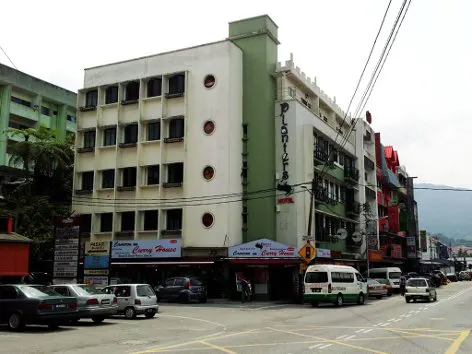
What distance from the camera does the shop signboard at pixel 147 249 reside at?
122 feet

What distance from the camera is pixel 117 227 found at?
135 ft

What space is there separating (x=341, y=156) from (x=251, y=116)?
47.1 ft

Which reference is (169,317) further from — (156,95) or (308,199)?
(156,95)

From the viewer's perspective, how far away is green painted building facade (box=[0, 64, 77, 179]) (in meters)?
57.4

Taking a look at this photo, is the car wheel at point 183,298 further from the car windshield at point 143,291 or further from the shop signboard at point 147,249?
the car windshield at point 143,291

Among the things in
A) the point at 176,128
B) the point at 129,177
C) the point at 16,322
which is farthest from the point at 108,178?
the point at 16,322

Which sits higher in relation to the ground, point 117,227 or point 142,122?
point 142,122

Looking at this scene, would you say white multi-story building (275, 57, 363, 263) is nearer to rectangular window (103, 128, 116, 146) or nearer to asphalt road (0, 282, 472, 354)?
asphalt road (0, 282, 472, 354)

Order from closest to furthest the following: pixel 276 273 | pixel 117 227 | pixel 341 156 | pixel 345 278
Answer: pixel 345 278, pixel 276 273, pixel 117 227, pixel 341 156

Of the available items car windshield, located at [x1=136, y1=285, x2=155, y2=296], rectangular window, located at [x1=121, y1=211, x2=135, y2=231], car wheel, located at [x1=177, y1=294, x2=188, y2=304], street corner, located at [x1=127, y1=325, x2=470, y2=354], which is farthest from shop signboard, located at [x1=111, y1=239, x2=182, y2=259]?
street corner, located at [x1=127, y1=325, x2=470, y2=354]

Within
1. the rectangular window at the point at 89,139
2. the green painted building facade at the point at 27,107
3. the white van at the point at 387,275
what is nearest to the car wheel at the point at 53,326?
the rectangular window at the point at 89,139

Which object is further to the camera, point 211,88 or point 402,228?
point 402,228

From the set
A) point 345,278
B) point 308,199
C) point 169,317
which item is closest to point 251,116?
point 308,199

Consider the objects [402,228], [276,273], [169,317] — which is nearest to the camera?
[169,317]
